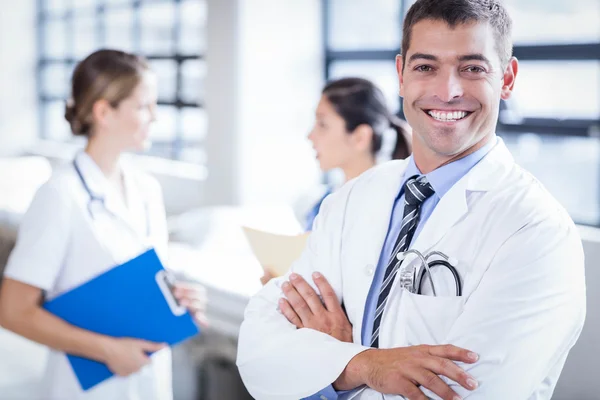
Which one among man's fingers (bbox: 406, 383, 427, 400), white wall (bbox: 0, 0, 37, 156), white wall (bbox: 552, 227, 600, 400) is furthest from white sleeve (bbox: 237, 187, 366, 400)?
white wall (bbox: 0, 0, 37, 156)

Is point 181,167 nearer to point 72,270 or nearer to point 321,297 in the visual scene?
point 72,270

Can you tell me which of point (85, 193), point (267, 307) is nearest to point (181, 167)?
point (85, 193)

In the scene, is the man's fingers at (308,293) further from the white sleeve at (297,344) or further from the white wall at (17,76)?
the white wall at (17,76)

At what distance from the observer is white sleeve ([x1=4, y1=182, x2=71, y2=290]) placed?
161 cm

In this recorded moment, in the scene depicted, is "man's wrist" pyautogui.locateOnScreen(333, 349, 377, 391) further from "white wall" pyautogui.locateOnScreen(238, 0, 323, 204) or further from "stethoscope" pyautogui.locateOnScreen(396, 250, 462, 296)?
"white wall" pyautogui.locateOnScreen(238, 0, 323, 204)

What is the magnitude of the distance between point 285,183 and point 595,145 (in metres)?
1.69

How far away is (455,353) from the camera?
40.3 inches

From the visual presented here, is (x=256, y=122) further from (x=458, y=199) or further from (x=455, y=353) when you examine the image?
(x=455, y=353)

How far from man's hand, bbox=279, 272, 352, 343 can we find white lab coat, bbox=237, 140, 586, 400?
2 cm

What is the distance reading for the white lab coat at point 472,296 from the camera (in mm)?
1028

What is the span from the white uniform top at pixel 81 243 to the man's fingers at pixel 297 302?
579 mm

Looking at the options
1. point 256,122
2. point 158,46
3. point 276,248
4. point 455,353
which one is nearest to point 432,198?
point 455,353

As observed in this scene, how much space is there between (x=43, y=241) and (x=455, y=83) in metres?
0.99

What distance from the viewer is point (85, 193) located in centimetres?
172
